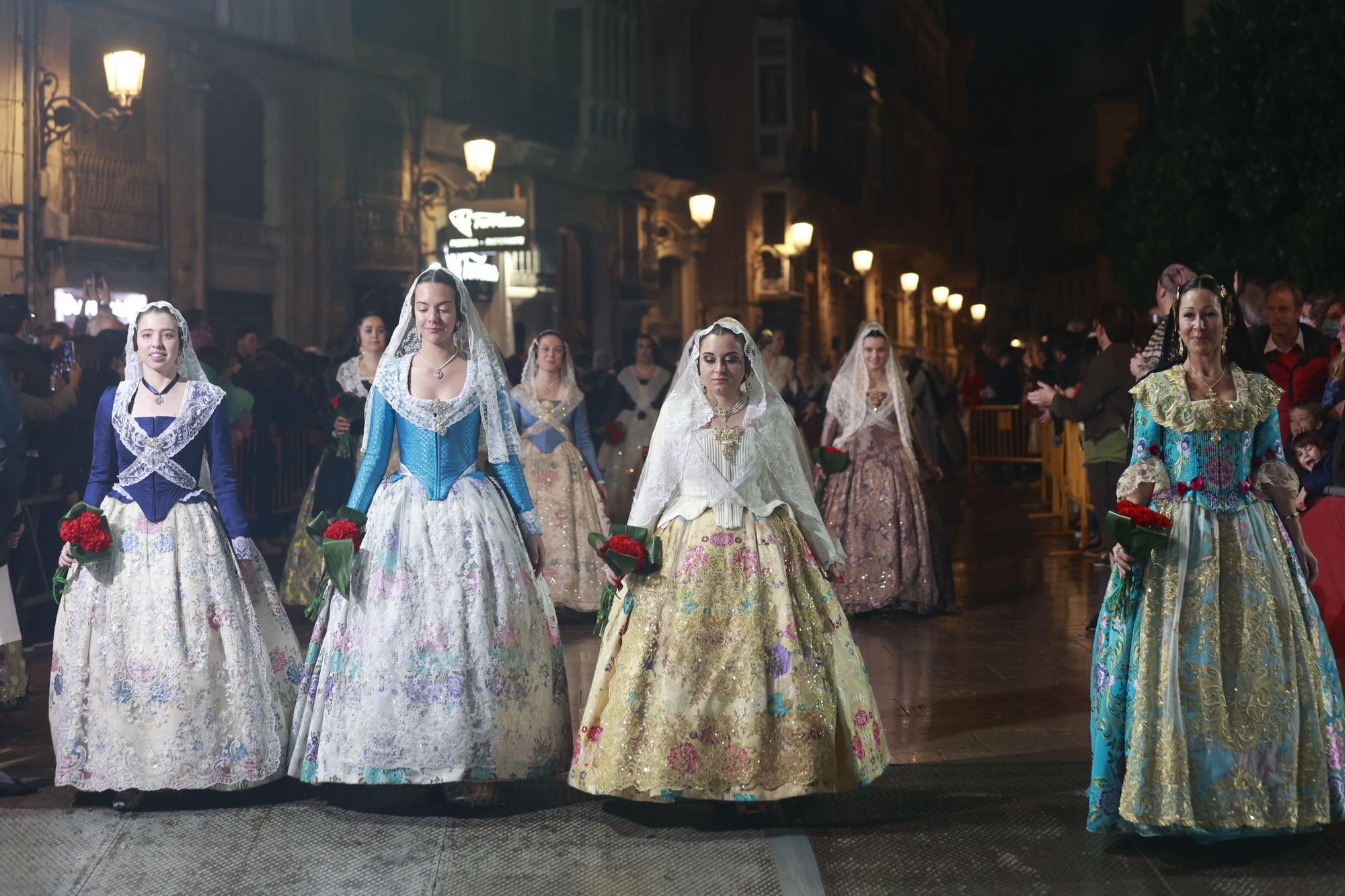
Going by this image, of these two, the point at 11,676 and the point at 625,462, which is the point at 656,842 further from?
the point at 625,462

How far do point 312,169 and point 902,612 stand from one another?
1353 centimetres

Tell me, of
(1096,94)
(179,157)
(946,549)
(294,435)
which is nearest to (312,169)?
(179,157)

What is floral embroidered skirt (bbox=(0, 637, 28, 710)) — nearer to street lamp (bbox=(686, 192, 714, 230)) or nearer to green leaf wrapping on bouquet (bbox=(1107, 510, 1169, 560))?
green leaf wrapping on bouquet (bbox=(1107, 510, 1169, 560))

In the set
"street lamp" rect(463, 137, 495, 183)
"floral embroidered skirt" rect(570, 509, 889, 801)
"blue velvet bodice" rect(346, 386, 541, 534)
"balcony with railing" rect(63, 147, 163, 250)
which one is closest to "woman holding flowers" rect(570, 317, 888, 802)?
"floral embroidered skirt" rect(570, 509, 889, 801)

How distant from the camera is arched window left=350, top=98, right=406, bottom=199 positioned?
880 inches

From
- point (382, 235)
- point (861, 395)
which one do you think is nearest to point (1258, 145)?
point (861, 395)

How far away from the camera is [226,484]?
19.3 feet

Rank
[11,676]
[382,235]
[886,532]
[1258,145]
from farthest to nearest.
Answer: [382,235] < [1258,145] < [886,532] < [11,676]

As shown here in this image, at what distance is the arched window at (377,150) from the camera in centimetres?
2236

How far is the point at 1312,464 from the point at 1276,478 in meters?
2.49

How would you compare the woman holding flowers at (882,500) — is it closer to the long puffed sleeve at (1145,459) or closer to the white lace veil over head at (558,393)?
the white lace veil over head at (558,393)

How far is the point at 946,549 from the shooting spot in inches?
404

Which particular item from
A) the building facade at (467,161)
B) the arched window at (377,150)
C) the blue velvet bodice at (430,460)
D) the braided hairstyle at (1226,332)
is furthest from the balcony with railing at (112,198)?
the braided hairstyle at (1226,332)

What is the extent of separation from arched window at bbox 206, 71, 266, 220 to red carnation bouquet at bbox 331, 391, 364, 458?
10975 millimetres
